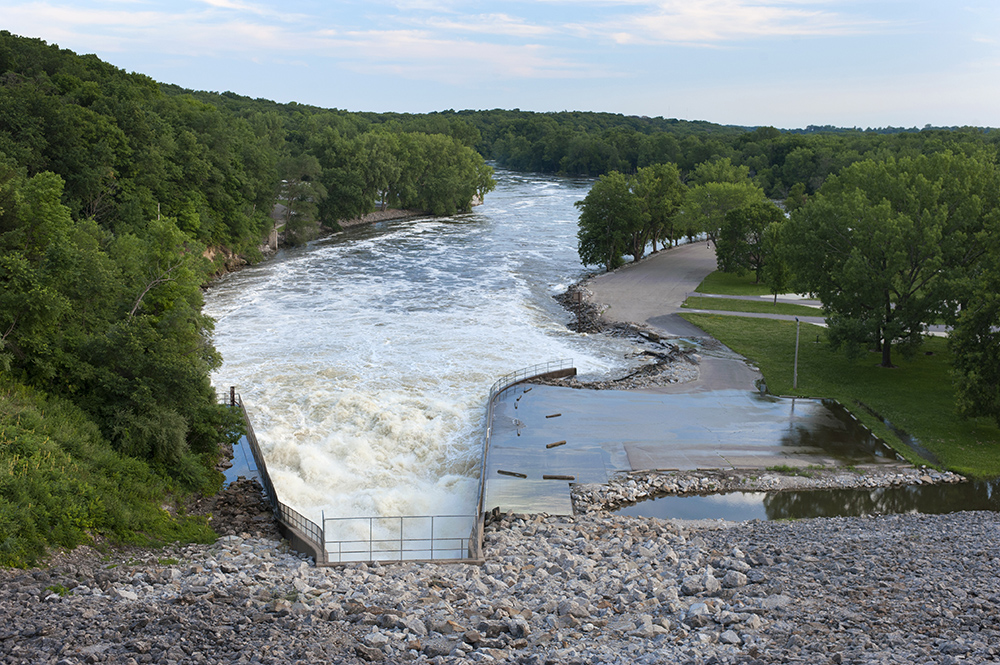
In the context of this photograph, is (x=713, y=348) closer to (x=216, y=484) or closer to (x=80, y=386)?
(x=216, y=484)

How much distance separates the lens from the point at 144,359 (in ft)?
81.4

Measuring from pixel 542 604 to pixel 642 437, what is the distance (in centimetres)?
1463

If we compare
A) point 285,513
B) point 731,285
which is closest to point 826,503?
point 285,513

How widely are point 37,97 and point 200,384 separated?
43.6m

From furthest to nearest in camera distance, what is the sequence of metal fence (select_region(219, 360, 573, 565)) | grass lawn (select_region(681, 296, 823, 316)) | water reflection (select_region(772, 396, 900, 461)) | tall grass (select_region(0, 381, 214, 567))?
1. grass lawn (select_region(681, 296, 823, 316))
2. water reflection (select_region(772, 396, 900, 461))
3. metal fence (select_region(219, 360, 573, 565))
4. tall grass (select_region(0, 381, 214, 567))

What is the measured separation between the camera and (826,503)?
25.2 m

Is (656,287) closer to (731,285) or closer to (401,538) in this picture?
(731,285)

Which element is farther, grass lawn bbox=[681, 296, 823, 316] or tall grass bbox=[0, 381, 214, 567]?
grass lawn bbox=[681, 296, 823, 316]

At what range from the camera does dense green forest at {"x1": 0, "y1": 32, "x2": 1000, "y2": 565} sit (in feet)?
68.7

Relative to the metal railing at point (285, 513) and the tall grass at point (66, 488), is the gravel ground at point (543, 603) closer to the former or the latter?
the metal railing at point (285, 513)

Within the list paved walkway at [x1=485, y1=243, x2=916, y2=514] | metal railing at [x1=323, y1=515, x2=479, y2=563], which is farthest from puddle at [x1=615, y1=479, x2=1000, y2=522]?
metal railing at [x1=323, y1=515, x2=479, y2=563]

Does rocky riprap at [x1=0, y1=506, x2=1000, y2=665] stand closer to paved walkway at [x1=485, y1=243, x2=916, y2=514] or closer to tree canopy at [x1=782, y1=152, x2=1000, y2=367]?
paved walkway at [x1=485, y1=243, x2=916, y2=514]

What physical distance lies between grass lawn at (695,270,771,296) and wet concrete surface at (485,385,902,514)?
2549 centimetres

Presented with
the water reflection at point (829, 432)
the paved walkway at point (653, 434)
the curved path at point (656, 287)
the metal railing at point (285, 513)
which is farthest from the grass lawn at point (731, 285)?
the metal railing at point (285, 513)
